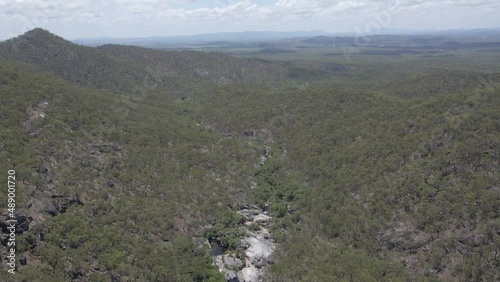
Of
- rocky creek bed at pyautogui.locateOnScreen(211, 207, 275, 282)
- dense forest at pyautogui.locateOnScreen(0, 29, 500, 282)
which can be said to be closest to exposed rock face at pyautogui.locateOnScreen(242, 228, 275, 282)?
rocky creek bed at pyautogui.locateOnScreen(211, 207, 275, 282)

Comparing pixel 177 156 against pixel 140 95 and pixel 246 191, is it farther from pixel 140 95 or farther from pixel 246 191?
pixel 140 95

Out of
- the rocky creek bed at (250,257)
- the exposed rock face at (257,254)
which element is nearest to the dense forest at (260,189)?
the rocky creek bed at (250,257)

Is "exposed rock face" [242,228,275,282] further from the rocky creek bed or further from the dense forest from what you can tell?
the dense forest

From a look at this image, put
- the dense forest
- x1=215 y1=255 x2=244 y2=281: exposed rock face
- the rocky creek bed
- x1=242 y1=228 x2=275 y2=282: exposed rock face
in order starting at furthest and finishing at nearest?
x1=242 y1=228 x2=275 y2=282: exposed rock face → the rocky creek bed → x1=215 y1=255 x2=244 y2=281: exposed rock face → the dense forest

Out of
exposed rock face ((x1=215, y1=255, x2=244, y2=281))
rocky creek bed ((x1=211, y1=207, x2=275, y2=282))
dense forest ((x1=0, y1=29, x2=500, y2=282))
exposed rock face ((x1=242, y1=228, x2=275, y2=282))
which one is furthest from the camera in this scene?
exposed rock face ((x1=242, y1=228, x2=275, y2=282))

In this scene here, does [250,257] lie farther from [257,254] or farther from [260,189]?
[260,189]

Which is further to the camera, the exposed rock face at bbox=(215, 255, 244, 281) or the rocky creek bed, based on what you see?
the rocky creek bed

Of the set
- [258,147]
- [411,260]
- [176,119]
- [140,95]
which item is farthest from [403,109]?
[140,95]

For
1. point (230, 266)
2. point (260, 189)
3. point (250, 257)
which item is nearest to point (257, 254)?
point (250, 257)
